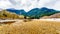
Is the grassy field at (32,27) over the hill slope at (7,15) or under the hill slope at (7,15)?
under

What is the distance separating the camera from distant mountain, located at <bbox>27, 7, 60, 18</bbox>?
269 cm

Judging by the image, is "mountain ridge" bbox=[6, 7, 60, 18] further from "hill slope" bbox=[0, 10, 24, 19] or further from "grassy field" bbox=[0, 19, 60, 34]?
"grassy field" bbox=[0, 19, 60, 34]

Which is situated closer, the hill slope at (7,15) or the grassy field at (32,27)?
the grassy field at (32,27)

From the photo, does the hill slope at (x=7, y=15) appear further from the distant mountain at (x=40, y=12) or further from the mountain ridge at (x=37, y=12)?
the distant mountain at (x=40, y=12)

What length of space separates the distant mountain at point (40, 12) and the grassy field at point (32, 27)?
0.20 meters

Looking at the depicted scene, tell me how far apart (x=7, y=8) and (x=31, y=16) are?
54 centimetres

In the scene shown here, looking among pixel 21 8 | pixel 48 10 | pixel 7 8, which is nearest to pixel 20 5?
pixel 21 8

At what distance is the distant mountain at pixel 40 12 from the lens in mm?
2689

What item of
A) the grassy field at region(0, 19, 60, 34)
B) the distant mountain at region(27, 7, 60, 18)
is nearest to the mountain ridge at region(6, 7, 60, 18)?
the distant mountain at region(27, 7, 60, 18)

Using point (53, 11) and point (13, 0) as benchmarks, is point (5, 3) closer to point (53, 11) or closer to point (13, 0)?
point (13, 0)

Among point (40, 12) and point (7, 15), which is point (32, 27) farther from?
point (7, 15)

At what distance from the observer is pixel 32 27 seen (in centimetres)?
234

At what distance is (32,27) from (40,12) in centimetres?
50

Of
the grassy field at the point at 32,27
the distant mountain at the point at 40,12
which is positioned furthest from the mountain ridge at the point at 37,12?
the grassy field at the point at 32,27
